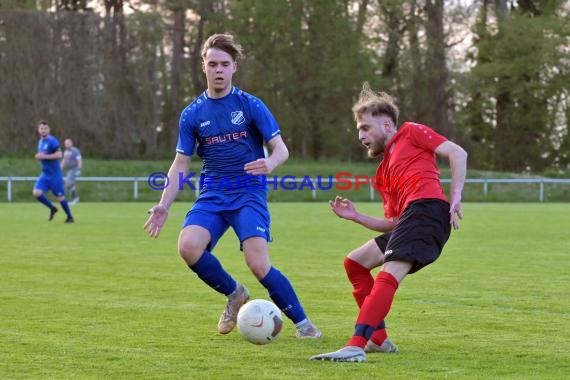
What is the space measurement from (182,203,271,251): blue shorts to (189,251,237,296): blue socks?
0.11 meters

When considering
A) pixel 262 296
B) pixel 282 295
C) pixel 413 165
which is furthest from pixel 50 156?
pixel 413 165

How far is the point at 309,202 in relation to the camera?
1460 inches

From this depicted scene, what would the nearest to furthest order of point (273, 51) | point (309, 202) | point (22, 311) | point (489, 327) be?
point (489, 327) → point (22, 311) → point (309, 202) → point (273, 51)

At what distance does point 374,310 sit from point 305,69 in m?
41.8

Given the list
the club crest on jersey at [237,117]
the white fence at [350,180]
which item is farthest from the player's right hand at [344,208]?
the white fence at [350,180]

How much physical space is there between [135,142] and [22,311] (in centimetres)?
3507

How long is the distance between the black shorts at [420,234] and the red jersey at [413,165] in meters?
0.07

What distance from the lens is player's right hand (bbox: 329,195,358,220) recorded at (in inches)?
271

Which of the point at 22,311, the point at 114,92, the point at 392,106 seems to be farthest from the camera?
the point at 114,92

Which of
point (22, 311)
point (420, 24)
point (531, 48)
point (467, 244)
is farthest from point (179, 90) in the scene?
point (22, 311)

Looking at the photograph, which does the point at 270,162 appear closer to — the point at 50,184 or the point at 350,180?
the point at 50,184

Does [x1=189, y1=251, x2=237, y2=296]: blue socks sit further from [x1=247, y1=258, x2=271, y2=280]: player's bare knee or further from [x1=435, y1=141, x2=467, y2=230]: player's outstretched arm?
[x1=435, y1=141, x2=467, y2=230]: player's outstretched arm

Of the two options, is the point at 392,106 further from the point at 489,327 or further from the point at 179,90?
the point at 179,90

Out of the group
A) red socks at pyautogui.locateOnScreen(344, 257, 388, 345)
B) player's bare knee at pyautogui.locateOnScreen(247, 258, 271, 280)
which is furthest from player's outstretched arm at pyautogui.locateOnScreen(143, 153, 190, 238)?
red socks at pyautogui.locateOnScreen(344, 257, 388, 345)
